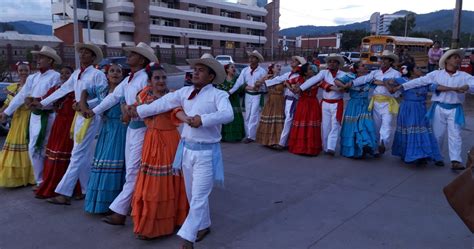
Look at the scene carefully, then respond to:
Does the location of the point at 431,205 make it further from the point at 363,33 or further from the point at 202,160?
the point at 363,33

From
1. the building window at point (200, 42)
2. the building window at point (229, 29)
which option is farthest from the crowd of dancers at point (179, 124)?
the building window at point (229, 29)

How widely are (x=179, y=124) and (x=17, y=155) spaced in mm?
2779

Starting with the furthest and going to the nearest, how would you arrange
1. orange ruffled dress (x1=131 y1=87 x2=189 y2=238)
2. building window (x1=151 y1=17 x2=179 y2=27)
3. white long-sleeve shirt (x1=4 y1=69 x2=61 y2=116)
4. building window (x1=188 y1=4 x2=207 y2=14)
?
building window (x1=188 y1=4 x2=207 y2=14) < building window (x1=151 y1=17 x2=179 y2=27) < white long-sleeve shirt (x1=4 y1=69 x2=61 y2=116) < orange ruffled dress (x1=131 y1=87 x2=189 y2=238)

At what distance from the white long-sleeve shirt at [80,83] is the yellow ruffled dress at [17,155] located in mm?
800

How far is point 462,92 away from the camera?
618 centimetres

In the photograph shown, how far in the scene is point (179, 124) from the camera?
4.10m

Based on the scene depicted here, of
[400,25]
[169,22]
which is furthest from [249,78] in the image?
[400,25]

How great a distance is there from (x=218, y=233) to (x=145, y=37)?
189ft

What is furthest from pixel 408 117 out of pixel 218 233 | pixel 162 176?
pixel 162 176

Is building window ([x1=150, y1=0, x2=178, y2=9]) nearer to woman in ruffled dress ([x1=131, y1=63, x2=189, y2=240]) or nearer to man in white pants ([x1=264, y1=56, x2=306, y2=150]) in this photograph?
man in white pants ([x1=264, y1=56, x2=306, y2=150])

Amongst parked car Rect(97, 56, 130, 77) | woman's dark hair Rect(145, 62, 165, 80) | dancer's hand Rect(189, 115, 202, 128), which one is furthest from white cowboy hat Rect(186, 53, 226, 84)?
parked car Rect(97, 56, 130, 77)

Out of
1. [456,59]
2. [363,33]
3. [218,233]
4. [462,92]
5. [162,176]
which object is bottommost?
[218,233]

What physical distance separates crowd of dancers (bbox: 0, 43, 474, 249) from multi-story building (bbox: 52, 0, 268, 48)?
51.7 meters

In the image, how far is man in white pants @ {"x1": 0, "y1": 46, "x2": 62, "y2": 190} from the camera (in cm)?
537
